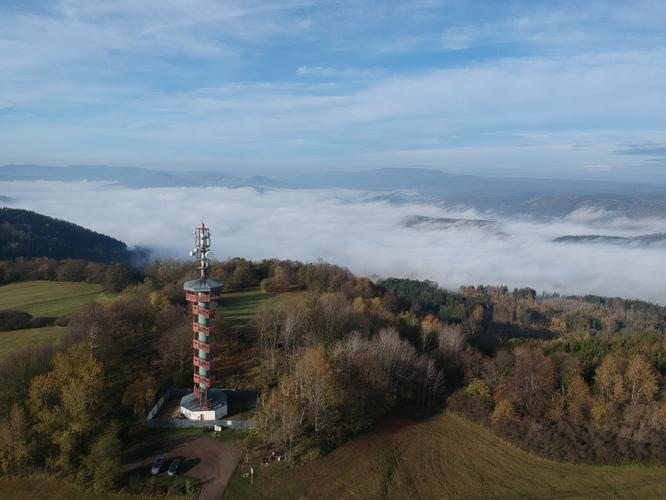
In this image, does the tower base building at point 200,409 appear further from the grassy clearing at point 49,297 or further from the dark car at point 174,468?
the grassy clearing at point 49,297

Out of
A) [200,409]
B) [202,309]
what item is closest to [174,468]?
[200,409]

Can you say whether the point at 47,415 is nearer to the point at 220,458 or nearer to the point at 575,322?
the point at 220,458

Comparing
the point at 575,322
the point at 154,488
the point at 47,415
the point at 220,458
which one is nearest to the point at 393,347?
the point at 220,458

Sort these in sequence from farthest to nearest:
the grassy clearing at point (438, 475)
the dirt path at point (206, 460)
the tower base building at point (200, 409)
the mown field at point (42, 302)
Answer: the mown field at point (42, 302) → the tower base building at point (200, 409) → the grassy clearing at point (438, 475) → the dirt path at point (206, 460)

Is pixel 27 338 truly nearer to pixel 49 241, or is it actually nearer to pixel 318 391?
pixel 318 391

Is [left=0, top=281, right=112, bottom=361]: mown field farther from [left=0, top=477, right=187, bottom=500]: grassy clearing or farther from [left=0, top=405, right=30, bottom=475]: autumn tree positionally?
[left=0, top=477, right=187, bottom=500]: grassy clearing

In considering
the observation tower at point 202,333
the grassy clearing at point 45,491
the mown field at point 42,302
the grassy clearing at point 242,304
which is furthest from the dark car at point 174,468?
the mown field at point 42,302
